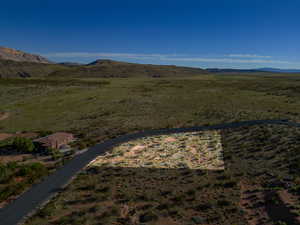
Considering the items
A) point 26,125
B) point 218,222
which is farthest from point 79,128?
point 218,222

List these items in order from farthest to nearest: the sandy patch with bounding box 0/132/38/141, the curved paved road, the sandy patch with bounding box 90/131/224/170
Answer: the sandy patch with bounding box 0/132/38/141, the sandy patch with bounding box 90/131/224/170, the curved paved road

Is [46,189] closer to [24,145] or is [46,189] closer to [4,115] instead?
[24,145]

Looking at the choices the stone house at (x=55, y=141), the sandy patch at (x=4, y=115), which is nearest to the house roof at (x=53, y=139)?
the stone house at (x=55, y=141)

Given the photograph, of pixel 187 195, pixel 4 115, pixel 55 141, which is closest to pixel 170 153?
pixel 187 195

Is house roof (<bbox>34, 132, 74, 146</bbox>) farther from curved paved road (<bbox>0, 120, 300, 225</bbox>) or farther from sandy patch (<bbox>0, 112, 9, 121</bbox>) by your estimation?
sandy patch (<bbox>0, 112, 9, 121</bbox>)

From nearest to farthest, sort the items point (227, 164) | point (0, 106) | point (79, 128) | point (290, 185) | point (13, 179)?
point (290, 185), point (13, 179), point (227, 164), point (79, 128), point (0, 106)

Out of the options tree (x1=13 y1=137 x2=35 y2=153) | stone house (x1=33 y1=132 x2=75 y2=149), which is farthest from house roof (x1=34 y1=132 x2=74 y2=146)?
tree (x1=13 y1=137 x2=35 y2=153)

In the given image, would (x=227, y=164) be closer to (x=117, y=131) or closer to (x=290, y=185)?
(x=290, y=185)
